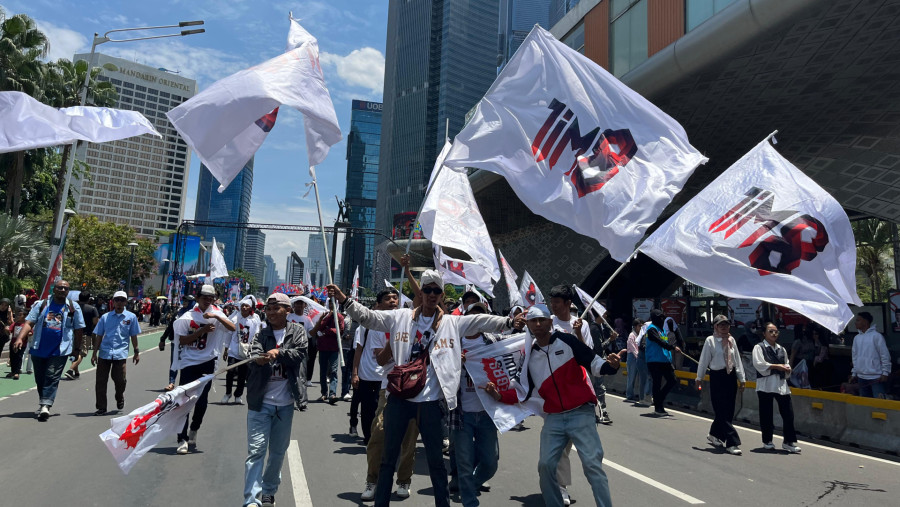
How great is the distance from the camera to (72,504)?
486 cm

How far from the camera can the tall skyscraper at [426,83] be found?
438 feet

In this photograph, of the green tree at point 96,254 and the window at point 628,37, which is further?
the green tree at point 96,254

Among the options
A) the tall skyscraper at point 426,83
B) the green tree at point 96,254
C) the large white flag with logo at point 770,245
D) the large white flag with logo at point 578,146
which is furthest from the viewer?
the tall skyscraper at point 426,83

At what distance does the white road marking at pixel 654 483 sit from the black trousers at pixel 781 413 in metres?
2.51

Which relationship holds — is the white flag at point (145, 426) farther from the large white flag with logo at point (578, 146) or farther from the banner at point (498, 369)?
the large white flag with logo at point (578, 146)

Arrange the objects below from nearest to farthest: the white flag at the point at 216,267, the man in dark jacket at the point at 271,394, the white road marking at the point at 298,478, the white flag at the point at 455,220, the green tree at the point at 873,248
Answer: the man in dark jacket at the point at 271,394
the white road marking at the point at 298,478
the white flag at the point at 455,220
the white flag at the point at 216,267
the green tree at the point at 873,248

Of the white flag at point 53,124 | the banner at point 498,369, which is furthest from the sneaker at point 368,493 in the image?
the white flag at point 53,124

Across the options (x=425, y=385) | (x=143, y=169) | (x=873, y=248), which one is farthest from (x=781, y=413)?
(x=143, y=169)

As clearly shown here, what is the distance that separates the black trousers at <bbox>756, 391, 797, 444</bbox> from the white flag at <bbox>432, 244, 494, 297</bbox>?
3946 mm

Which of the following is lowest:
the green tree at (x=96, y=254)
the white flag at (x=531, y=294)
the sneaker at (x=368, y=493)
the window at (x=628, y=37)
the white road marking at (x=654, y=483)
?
the white road marking at (x=654, y=483)

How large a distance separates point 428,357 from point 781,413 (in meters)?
5.81

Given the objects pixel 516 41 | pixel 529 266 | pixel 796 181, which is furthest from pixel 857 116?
pixel 516 41

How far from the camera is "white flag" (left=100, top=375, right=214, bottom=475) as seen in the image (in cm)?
385

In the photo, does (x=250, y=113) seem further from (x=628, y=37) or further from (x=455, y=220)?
(x=628, y=37)
